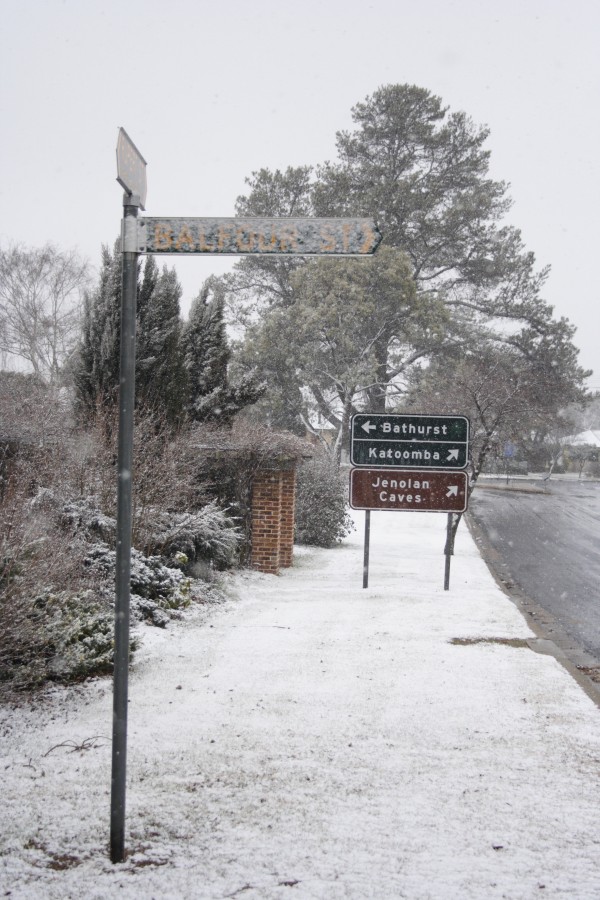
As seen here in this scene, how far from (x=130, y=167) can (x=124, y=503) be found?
1.30 meters

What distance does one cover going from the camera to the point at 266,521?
12445mm

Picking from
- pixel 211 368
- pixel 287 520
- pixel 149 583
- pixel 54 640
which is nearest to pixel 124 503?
pixel 54 640

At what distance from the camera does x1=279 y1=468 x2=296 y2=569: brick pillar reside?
13633mm

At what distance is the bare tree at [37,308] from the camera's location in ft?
120

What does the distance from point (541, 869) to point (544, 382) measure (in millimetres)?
35146

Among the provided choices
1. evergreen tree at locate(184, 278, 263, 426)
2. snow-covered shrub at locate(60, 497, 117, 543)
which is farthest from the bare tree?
snow-covered shrub at locate(60, 497, 117, 543)

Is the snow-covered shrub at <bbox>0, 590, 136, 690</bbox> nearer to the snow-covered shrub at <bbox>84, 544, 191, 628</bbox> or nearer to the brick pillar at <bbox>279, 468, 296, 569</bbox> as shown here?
the snow-covered shrub at <bbox>84, 544, 191, 628</bbox>

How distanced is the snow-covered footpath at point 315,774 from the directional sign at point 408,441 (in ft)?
12.5

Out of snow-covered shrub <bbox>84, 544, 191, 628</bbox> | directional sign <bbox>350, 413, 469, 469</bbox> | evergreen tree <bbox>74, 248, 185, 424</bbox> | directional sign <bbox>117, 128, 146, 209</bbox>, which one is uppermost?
evergreen tree <bbox>74, 248, 185, 424</bbox>

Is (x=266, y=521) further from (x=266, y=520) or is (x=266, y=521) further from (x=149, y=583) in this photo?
(x=149, y=583)

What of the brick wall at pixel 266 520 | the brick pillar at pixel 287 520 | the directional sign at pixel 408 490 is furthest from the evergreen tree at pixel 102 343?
the directional sign at pixel 408 490

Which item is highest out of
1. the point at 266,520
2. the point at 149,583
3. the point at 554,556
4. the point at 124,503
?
the point at 124,503

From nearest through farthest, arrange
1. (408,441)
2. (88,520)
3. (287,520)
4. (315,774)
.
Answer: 1. (315,774)
2. (88,520)
3. (408,441)
4. (287,520)

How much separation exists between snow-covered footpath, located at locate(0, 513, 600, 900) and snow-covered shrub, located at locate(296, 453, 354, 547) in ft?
30.1
